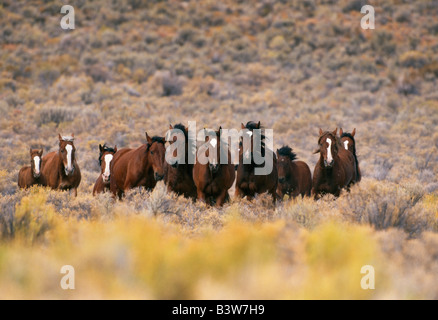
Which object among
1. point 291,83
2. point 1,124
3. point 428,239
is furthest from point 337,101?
point 428,239

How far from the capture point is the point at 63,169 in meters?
10.4

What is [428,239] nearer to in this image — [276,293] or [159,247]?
[276,293]

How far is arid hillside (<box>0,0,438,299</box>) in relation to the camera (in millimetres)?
4285

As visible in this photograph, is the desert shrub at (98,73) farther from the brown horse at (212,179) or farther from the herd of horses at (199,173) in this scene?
the brown horse at (212,179)

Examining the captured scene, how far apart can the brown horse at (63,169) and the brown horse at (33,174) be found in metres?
0.19

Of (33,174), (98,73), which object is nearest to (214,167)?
(33,174)

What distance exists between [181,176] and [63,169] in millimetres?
3014

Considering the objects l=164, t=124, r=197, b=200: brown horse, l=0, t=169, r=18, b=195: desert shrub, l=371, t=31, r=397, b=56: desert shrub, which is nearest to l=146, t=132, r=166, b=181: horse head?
l=164, t=124, r=197, b=200: brown horse

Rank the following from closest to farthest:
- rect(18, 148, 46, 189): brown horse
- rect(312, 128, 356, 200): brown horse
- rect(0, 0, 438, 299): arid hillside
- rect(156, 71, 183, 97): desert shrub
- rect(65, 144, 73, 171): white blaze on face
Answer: rect(0, 0, 438, 299): arid hillside, rect(312, 128, 356, 200): brown horse, rect(65, 144, 73, 171): white blaze on face, rect(18, 148, 46, 189): brown horse, rect(156, 71, 183, 97): desert shrub

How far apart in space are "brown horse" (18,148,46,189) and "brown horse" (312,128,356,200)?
6.36 metres

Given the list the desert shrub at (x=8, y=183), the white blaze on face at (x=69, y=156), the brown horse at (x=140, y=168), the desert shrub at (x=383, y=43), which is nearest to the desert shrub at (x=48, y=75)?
the desert shrub at (x=8, y=183)

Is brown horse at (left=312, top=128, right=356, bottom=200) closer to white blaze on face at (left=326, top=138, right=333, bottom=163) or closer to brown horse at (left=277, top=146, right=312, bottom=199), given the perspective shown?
white blaze on face at (left=326, top=138, right=333, bottom=163)

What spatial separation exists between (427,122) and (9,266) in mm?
21411

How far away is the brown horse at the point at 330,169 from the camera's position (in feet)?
30.2
